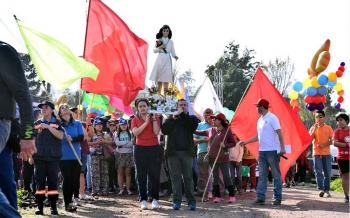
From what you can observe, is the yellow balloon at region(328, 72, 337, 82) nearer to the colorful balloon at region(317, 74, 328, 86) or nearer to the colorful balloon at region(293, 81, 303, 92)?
the colorful balloon at region(317, 74, 328, 86)

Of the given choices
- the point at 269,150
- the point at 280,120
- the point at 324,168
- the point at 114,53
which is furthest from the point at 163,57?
the point at 324,168

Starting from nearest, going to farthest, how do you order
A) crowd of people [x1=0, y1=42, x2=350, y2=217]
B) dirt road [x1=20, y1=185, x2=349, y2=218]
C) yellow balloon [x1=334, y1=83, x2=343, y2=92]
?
1. crowd of people [x1=0, y1=42, x2=350, y2=217]
2. dirt road [x1=20, y1=185, x2=349, y2=218]
3. yellow balloon [x1=334, y1=83, x2=343, y2=92]

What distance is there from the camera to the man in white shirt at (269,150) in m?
11.0

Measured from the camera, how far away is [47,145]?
9.27 metres

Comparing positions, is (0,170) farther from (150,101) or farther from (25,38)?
(150,101)

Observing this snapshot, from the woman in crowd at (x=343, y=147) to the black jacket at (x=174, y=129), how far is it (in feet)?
10.9

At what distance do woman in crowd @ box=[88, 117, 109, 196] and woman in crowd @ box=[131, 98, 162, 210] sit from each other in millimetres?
3142

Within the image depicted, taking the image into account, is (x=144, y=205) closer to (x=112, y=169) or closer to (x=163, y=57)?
(x=163, y=57)

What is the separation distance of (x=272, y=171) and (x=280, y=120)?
188 cm

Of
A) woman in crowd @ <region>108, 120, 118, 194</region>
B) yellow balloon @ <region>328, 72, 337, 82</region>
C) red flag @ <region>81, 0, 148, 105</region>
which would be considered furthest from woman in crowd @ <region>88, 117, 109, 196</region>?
yellow balloon @ <region>328, 72, 337, 82</region>

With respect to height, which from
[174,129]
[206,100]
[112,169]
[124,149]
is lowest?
[112,169]

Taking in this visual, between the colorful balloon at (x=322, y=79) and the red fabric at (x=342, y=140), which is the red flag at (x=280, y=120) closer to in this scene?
the red fabric at (x=342, y=140)

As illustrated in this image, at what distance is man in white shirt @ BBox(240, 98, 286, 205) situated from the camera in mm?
10977

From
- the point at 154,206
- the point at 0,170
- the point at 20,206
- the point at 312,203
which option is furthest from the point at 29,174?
the point at 0,170
